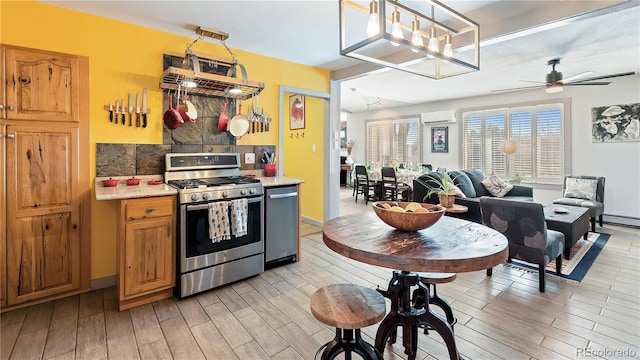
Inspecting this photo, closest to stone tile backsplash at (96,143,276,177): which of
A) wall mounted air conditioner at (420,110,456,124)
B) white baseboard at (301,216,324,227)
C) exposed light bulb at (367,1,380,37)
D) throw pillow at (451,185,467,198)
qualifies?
white baseboard at (301,216,324,227)

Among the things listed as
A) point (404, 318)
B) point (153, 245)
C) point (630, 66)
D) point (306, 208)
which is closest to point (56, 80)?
point (153, 245)

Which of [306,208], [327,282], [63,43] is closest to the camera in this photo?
[63,43]

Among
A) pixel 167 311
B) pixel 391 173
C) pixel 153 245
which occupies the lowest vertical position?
pixel 167 311

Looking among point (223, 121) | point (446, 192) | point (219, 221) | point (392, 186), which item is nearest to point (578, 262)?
point (446, 192)

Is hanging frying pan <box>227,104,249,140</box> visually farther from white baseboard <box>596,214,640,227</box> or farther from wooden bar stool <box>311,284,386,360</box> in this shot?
white baseboard <box>596,214,640,227</box>

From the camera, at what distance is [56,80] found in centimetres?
249

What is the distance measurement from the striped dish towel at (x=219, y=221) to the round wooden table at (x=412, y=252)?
1.24 metres

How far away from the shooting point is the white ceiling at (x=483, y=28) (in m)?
2.48

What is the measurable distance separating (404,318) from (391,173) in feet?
17.1

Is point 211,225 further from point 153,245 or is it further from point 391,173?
point 391,173

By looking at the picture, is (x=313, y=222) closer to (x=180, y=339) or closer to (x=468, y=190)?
(x=468, y=190)

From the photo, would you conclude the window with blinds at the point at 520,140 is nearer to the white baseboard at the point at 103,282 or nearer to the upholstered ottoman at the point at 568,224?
the upholstered ottoman at the point at 568,224

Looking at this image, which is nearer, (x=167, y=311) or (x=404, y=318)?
(x=404, y=318)

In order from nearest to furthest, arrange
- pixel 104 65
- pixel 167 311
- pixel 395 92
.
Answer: pixel 167 311
pixel 104 65
pixel 395 92
